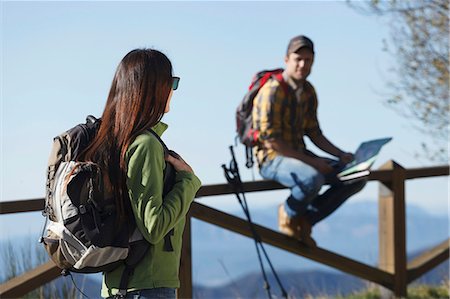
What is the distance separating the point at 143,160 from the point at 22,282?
6.38 ft

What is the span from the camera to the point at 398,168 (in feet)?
22.6

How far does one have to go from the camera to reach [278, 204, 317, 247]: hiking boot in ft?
20.2

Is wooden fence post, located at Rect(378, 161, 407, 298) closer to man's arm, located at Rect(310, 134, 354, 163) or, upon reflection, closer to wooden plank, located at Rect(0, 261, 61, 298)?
man's arm, located at Rect(310, 134, 354, 163)

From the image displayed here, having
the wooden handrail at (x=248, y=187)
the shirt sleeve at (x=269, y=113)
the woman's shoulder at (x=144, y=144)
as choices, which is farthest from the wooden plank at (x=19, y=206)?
the woman's shoulder at (x=144, y=144)

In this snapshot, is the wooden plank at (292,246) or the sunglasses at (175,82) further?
the wooden plank at (292,246)

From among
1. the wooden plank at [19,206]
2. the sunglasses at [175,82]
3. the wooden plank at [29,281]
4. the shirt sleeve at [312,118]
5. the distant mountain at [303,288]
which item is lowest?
the distant mountain at [303,288]

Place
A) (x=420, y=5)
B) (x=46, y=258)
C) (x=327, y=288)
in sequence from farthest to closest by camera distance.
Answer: (x=420, y=5) → (x=327, y=288) → (x=46, y=258)

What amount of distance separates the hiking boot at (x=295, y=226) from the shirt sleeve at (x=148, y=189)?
315cm

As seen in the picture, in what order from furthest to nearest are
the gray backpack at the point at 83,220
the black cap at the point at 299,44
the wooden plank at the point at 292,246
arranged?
the black cap at the point at 299,44, the wooden plank at the point at 292,246, the gray backpack at the point at 83,220

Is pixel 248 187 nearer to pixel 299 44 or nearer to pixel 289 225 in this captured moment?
pixel 289 225

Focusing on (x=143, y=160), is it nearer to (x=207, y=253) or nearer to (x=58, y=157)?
(x=58, y=157)

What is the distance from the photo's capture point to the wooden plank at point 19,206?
470 cm

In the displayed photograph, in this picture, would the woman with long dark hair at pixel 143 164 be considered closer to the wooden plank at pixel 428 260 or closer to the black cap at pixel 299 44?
the black cap at pixel 299 44

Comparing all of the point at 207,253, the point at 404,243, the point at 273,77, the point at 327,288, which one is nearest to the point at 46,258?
the point at 273,77
